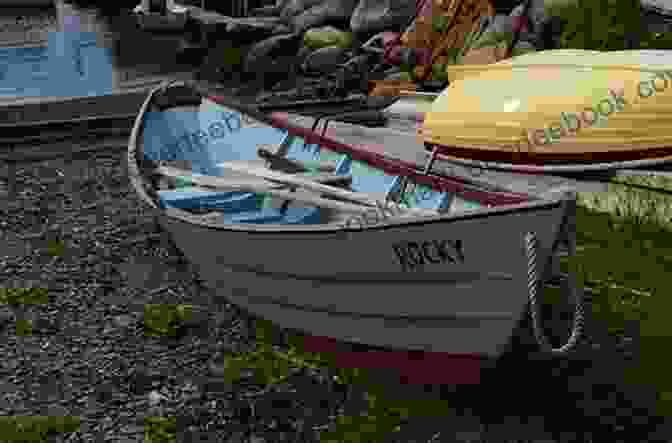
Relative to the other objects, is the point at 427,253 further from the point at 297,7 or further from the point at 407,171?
the point at 297,7

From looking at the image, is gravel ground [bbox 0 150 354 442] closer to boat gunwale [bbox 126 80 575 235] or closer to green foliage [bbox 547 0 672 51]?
boat gunwale [bbox 126 80 575 235]

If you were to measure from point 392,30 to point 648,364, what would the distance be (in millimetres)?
14322

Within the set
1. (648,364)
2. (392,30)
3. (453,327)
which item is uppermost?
(453,327)

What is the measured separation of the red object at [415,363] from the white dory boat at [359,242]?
94mm

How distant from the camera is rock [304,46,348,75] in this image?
1845cm

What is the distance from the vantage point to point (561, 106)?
8.69m

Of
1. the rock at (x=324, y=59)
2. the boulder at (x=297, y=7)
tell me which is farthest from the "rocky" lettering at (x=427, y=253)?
the boulder at (x=297, y=7)

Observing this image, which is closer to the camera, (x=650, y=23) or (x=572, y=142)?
(x=572, y=142)

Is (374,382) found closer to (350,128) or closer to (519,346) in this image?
(519,346)

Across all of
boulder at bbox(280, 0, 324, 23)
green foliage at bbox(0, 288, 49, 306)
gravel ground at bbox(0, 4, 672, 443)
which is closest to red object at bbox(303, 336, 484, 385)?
gravel ground at bbox(0, 4, 672, 443)

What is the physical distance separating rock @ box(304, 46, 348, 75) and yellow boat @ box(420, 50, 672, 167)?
29.7ft

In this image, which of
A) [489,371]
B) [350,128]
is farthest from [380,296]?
[350,128]

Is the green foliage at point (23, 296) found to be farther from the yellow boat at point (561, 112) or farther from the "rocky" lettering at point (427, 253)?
the yellow boat at point (561, 112)

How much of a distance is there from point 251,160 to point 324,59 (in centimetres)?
956
